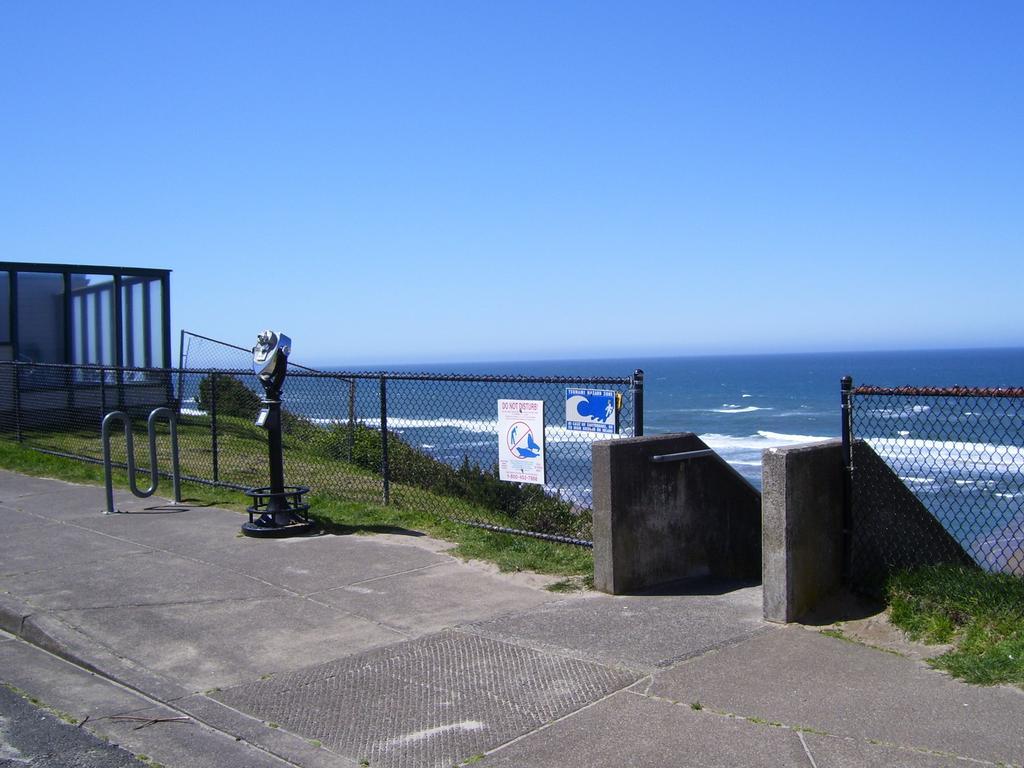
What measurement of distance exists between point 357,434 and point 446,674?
902cm

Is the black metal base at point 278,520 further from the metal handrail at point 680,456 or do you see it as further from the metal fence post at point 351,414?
the metal handrail at point 680,456

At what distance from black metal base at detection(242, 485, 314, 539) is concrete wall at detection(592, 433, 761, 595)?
3.22 metres

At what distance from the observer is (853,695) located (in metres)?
4.72

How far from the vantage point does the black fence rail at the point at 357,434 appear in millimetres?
9078

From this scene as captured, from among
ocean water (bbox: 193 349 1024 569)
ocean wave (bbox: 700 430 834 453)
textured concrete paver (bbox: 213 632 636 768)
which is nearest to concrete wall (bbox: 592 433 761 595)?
ocean water (bbox: 193 349 1024 569)

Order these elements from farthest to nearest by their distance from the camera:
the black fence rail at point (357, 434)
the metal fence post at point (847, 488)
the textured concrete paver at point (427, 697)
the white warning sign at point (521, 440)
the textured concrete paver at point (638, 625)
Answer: the black fence rail at point (357, 434) < the white warning sign at point (521, 440) < the metal fence post at point (847, 488) < the textured concrete paver at point (638, 625) < the textured concrete paver at point (427, 697)

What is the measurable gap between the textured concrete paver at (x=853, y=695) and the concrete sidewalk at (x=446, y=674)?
0.01 m

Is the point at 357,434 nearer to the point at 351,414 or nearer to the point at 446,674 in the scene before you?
the point at 351,414

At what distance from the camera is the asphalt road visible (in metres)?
4.24

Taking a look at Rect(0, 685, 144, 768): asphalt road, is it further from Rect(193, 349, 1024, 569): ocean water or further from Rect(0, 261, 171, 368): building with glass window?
Rect(0, 261, 171, 368): building with glass window

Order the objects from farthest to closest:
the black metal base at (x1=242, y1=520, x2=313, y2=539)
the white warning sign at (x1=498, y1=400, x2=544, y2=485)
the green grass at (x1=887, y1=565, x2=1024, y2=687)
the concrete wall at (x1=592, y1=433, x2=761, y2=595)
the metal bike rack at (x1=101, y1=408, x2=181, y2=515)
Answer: the metal bike rack at (x1=101, y1=408, x2=181, y2=515)
the black metal base at (x1=242, y1=520, x2=313, y2=539)
the white warning sign at (x1=498, y1=400, x2=544, y2=485)
the concrete wall at (x1=592, y1=433, x2=761, y2=595)
the green grass at (x1=887, y1=565, x2=1024, y2=687)

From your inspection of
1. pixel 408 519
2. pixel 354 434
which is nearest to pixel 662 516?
pixel 408 519

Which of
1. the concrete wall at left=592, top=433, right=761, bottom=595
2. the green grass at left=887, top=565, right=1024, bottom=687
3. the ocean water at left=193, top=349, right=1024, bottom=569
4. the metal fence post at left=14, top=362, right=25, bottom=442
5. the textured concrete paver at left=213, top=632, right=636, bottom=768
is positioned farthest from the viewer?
the metal fence post at left=14, top=362, right=25, bottom=442

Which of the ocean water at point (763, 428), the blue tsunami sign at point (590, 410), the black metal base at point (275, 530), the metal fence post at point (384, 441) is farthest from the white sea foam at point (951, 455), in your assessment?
the black metal base at point (275, 530)
